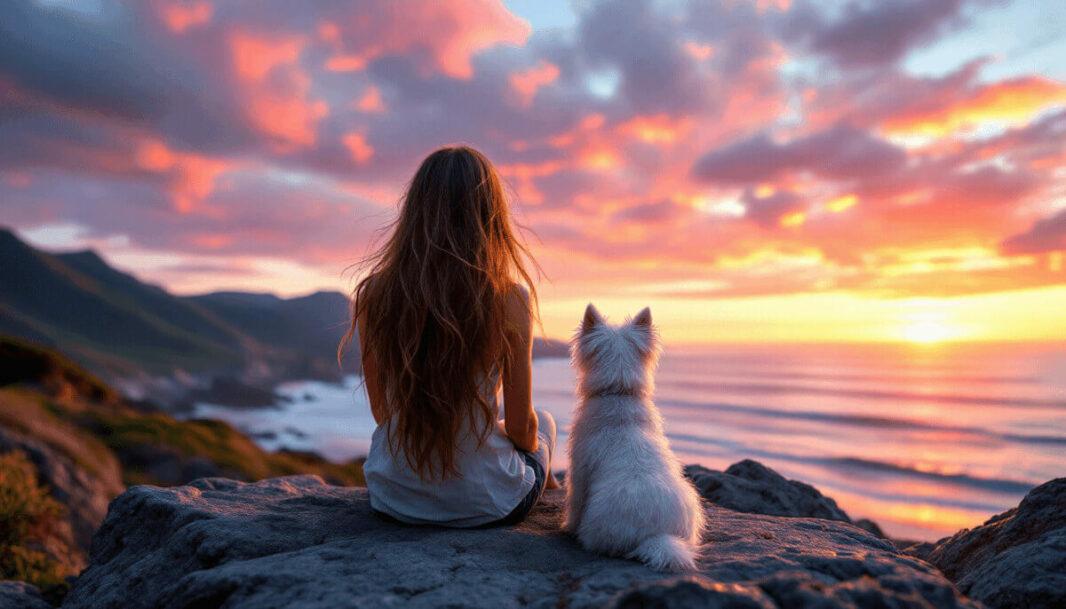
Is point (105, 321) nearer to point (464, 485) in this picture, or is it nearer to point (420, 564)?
point (464, 485)

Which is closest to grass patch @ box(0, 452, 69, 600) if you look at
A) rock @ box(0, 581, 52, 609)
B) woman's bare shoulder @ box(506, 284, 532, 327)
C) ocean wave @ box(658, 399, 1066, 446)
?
rock @ box(0, 581, 52, 609)

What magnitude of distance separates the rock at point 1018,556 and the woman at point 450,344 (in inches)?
104

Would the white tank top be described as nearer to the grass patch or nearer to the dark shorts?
the dark shorts

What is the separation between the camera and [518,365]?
3.43 meters

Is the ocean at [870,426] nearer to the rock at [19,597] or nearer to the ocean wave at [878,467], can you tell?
the ocean wave at [878,467]

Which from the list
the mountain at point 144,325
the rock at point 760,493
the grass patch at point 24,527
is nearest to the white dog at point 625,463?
the rock at point 760,493

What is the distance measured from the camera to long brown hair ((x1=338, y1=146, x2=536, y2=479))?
325 cm

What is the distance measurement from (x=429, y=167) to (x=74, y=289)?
110 metres

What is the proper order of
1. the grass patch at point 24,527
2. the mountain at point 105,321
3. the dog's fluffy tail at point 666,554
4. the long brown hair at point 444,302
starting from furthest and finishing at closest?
the mountain at point 105,321 → the grass patch at point 24,527 → the long brown hair at point 444,302 → the dog's fluffy tail at point 666,554

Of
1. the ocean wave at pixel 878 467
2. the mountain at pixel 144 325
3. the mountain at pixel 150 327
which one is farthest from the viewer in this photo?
the mountain at pixel 144 325

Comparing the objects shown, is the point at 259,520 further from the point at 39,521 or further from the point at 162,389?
the point at 162,389

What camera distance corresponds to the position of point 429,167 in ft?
11.1

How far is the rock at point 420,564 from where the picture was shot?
2133mm

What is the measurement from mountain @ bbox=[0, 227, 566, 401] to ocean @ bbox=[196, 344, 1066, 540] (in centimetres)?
1937
